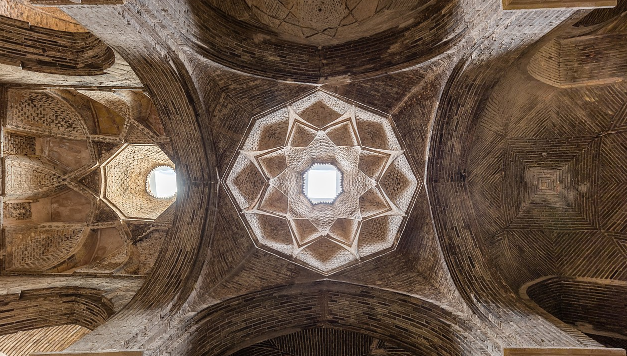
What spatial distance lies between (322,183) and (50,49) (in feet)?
16.6

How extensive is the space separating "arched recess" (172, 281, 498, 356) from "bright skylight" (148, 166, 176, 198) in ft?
12.3

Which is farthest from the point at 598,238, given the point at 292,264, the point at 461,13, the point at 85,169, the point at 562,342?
the point at 85,169

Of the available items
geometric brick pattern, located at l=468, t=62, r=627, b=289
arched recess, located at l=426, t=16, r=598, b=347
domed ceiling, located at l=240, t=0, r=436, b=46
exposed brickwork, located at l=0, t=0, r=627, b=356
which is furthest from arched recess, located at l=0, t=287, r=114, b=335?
geometric brick pattern, located at l=468, t=62, r=627, b=289

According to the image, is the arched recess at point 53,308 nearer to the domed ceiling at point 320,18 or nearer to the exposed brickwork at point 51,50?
the exposed brickwork at point 51,50

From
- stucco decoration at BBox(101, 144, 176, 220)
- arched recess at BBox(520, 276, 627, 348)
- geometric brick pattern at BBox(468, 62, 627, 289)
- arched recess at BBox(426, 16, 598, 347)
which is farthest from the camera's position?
stucco decoration at BBox(101, 144, 176, 220)

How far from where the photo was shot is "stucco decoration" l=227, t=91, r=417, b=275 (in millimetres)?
6273

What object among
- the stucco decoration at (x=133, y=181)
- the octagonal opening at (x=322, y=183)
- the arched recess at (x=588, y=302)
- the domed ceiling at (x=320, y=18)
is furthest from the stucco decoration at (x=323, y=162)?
the arched recess at (x=588, y=302)

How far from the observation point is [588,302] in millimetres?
6223

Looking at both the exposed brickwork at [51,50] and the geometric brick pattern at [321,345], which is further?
the geometric brick pattern at [321,345]

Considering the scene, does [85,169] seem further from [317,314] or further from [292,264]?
[317,314]

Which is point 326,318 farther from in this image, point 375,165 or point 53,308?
point 53,308

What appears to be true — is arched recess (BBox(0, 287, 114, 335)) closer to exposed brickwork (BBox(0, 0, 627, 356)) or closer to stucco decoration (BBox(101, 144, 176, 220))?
exposed brickwork (BBox(0, 0, 627, 356))

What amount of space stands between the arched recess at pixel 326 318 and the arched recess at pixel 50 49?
12.4ft

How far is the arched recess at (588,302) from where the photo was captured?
236 inches
